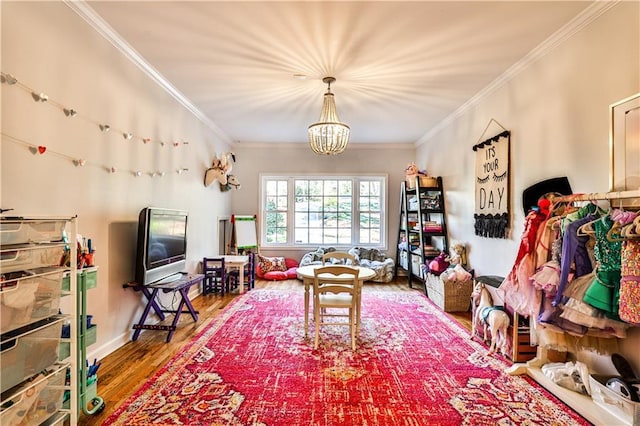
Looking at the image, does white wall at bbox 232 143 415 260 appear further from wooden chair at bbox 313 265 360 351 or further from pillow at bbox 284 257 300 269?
wooden chair at bbox 313 265 360 351

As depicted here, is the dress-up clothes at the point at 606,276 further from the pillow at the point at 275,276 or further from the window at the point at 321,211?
the window at the point at 321,211

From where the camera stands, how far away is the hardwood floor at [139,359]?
2.16m

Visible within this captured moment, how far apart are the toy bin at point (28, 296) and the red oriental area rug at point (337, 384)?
801 millimetres

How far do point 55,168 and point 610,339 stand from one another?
3828 millimetres

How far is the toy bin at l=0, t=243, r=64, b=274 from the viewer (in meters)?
1.46

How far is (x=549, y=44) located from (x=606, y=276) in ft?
6.44

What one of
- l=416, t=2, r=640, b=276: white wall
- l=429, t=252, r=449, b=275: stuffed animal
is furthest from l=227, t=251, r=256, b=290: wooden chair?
l=416, t=2, r=640, b=276: white wall

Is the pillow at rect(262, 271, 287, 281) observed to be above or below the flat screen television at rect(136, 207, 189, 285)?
below

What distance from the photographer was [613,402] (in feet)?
6.16

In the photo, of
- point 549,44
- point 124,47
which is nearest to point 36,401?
point 124,47

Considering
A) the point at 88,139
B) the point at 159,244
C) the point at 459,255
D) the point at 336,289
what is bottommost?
the point at 336,289

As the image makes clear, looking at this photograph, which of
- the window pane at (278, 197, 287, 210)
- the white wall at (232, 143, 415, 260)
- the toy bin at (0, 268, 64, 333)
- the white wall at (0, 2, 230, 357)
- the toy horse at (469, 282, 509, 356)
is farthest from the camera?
the window pane at (278, 197, 287, 210)

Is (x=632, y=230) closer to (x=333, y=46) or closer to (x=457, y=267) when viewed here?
(x=333, y=46)

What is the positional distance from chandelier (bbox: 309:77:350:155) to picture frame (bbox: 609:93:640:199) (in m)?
2.20
